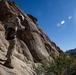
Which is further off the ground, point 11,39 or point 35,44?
point 35,44

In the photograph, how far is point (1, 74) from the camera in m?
9.12

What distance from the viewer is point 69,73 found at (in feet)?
42.9

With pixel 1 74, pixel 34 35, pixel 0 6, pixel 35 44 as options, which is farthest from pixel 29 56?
pixel 1 74

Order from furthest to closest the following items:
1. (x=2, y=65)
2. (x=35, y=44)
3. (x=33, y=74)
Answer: (x=35, y=44)
(x=33, y=74)
(x=2, y=65)

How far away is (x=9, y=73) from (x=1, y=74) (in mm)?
632

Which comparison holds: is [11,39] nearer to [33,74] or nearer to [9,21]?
[9,21]

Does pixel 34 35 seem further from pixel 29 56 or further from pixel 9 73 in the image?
pixel 9 73

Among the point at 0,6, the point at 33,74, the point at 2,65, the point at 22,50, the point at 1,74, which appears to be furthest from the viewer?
A: the point at 0,6

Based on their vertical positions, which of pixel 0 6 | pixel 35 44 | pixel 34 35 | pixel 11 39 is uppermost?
pixel 0 6

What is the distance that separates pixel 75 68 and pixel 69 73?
0.88 meters

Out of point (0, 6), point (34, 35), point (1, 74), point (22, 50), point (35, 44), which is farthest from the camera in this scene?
point (0, 6)

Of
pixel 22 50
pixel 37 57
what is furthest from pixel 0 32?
pixel 37 57

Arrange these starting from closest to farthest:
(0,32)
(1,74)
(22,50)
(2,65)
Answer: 1. (1,74)
2. (2,65)
3. (0,32)
4. (22,50)

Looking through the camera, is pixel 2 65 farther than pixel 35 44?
No
